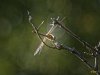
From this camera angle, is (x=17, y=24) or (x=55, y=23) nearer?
(x=55, y=23)

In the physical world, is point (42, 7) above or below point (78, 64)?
above

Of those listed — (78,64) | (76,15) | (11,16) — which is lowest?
(78,64)

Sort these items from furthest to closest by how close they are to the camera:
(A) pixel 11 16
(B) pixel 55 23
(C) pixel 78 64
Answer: (A) pixel 11 16, (C) pixel 78 64, (B) pixel 55 23

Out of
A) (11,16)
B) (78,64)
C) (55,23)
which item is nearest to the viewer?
(55,23)

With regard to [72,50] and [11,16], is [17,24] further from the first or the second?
[72,50]

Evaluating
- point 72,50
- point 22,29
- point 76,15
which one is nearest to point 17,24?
point 22,29

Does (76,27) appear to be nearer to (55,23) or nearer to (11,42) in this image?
(11,42)
